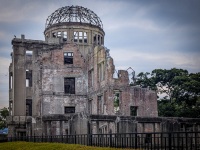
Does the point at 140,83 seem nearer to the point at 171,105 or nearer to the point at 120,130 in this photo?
the point at 171,105

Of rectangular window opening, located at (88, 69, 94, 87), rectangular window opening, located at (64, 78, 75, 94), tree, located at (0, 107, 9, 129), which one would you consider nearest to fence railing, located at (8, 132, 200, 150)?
rectangular window opening, located at (64, 78, 75, 94)

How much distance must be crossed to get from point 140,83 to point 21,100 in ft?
59.1

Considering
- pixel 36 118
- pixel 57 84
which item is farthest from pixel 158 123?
pixel 57 84

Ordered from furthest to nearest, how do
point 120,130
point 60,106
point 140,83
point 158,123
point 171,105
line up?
point 140,83, point 171,105, point 60,106, point 158,123, point 120,130

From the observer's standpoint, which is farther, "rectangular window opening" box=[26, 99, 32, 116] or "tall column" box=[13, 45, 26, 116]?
"rectangular window opening" box=[26, 99, 32, 116]

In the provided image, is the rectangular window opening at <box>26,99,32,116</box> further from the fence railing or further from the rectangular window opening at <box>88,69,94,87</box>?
the fence railing

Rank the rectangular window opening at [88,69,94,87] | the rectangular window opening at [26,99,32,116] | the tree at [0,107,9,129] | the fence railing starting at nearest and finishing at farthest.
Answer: the fence railing → the rectangular window opening at [88,69,94,87] → the rectangular window opening at [26,99,32,116] → the tree at [0,107,9,129]

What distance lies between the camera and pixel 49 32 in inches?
1793

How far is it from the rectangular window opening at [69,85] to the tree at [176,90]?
11626mm

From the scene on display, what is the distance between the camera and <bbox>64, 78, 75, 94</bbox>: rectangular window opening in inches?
1661

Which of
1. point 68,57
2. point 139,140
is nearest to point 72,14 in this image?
point 68,57

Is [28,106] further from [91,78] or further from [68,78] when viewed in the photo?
[91,78]

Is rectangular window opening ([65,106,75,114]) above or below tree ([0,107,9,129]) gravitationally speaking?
above

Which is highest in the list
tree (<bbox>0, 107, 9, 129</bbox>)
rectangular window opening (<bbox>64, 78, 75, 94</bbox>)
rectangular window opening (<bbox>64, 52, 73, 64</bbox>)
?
rectangular window opening (<bbox>64, 52, 73, 64</bbox>)
